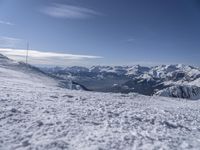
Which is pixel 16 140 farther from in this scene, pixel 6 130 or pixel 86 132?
pixel 86 132

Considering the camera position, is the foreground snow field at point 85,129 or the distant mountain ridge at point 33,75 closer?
the foreground snow field at point 85,129

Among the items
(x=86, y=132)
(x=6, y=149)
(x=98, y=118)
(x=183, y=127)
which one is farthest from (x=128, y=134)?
(x=6, y=149)

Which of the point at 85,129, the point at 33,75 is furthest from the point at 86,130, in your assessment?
the point at 33,75

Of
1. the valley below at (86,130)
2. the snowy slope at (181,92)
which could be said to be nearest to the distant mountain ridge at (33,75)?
the valley below at (86,130)

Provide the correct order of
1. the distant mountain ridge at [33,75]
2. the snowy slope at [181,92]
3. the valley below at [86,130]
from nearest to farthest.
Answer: the valley below at [86,130], the distant mountain ridge at [33,75], the snowy slope at [181,92]

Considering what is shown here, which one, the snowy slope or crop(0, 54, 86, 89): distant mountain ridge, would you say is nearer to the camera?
crop(0, 54, 86, 89): distant mountain ridge

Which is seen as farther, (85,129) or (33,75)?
(33,75)

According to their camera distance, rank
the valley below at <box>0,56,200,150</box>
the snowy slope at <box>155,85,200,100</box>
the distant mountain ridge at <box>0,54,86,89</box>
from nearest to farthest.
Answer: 1. the valley below at <box>0,56,200,150</box>
2. the distant mountain ridge at <box>0,54,86,89</box>
3. the snowy slope at <box>155,85,200,100</box>

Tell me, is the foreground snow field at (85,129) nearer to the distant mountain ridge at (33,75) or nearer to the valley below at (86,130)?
the valley below at (86,130)

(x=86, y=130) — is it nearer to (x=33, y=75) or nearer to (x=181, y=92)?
(x=33, y=75)

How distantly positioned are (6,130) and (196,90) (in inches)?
7804

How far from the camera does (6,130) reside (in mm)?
10414

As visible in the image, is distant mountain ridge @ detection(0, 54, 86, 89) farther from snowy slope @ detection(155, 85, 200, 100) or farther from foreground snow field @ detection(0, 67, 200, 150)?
snowy slope @ detection(155, 85, 200, 100)

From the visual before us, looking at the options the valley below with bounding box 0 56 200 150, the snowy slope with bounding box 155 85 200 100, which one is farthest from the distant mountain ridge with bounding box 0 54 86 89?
the snowy slope with bounding box 155 85 200 100
